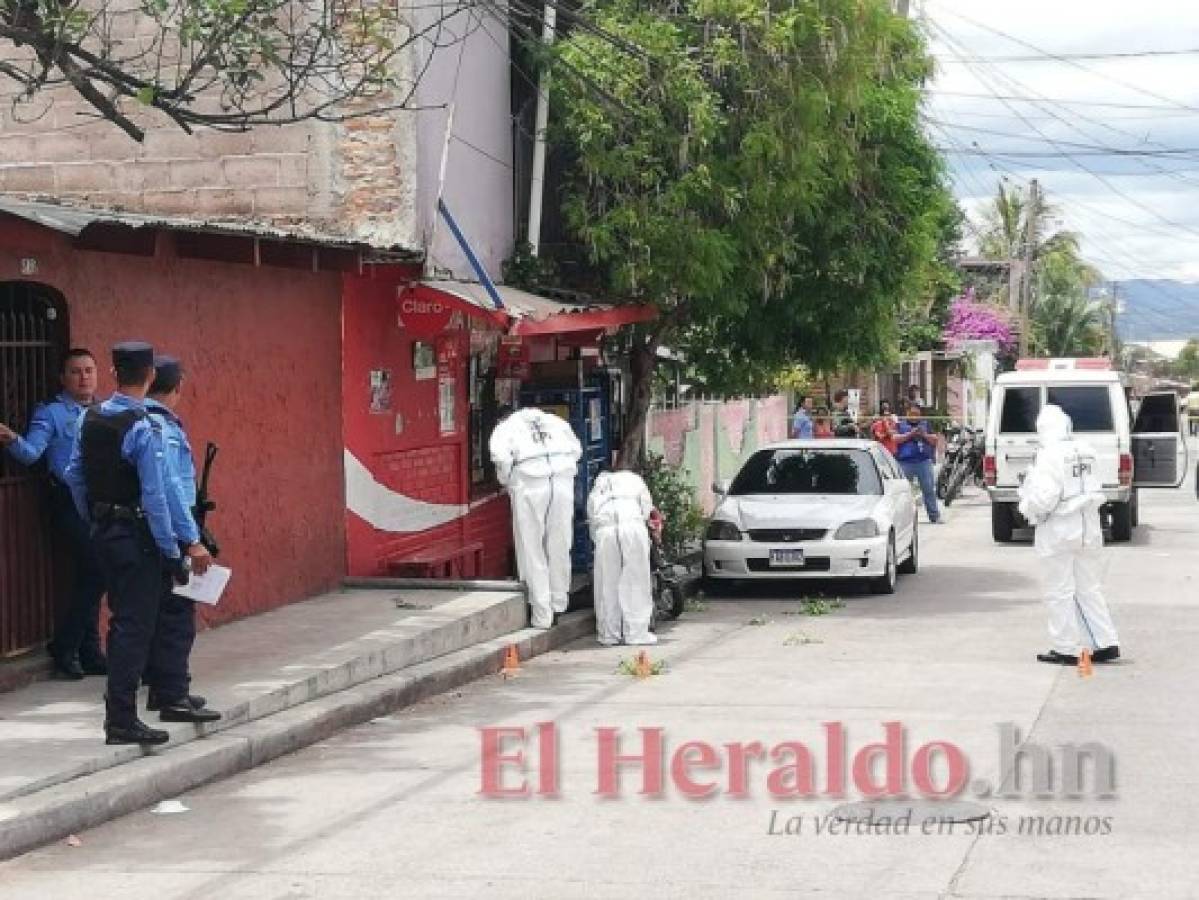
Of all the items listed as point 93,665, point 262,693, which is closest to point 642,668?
point 262,693

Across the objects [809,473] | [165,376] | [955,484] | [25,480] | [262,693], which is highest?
[165,376]

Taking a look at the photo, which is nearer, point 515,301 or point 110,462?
point 110,462

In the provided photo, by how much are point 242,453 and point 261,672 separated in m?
2.63

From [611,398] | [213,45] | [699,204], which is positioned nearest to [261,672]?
[213,45]

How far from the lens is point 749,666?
41.1 ft

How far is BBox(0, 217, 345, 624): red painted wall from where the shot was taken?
11.3 metres

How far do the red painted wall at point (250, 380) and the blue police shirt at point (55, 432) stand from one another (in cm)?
81

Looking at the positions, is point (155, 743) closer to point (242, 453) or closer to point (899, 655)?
point (242, 453)

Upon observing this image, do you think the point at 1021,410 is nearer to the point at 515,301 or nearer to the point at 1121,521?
the point at 1121,521

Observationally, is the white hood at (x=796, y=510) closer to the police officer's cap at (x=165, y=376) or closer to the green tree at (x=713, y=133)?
the green tree at (x=713, y=133)

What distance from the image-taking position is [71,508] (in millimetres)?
10438

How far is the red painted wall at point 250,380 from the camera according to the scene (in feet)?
37.2

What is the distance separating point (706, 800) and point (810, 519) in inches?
351

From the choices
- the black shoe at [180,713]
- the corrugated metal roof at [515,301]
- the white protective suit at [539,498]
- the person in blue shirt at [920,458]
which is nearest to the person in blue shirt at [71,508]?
the black shoe at [180,713]
